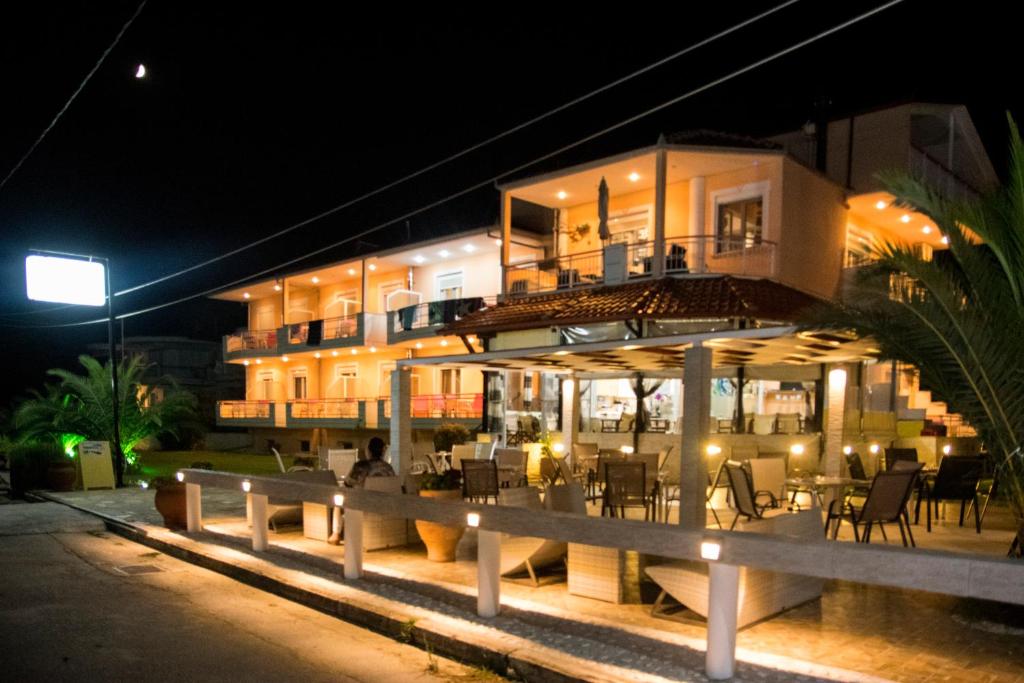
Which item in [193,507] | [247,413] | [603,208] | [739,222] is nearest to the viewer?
[193,507]

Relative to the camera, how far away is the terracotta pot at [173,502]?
10383mm

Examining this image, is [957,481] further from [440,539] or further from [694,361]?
[440,539]

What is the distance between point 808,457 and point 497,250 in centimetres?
1210

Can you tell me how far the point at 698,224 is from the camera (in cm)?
1588

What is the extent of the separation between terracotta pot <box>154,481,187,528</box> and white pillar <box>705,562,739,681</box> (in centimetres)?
844

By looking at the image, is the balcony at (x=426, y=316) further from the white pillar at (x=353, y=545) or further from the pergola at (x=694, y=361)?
the white pillar at (x=353, y=545)

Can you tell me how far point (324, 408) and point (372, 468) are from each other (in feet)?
65.9

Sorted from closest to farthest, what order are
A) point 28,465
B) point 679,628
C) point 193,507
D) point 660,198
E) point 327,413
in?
point 679,628 < point 193,507 < point 660,198 < point 28,465 < point 327,413

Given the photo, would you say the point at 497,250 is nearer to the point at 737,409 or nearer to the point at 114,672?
the point at 737,409

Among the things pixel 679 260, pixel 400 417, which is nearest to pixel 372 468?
pixel 400 417

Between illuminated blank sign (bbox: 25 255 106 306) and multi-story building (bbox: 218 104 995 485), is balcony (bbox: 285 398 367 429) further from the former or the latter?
illuminated blank sign (bbox: 25 255 106 306)

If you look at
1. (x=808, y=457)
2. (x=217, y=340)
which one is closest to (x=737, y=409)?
(x=808, y=457)

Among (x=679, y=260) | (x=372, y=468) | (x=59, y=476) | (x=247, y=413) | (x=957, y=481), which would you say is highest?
(x=679, y=260)

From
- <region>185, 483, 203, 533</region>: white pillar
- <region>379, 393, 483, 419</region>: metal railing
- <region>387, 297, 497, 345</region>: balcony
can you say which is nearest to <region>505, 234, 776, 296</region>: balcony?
<region>387, 297, 497, 345</region>: balcony
